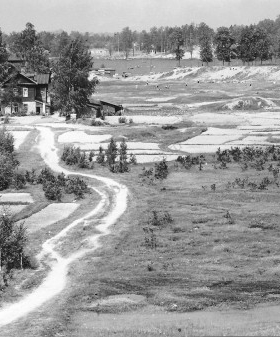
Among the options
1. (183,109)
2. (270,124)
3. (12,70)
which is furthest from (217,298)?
(183,109)

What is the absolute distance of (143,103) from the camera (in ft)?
393

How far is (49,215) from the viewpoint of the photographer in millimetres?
38875

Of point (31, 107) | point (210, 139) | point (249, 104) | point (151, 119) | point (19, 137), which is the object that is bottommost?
point (210, 139)

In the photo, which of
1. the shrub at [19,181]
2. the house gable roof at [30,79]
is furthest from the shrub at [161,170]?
the house gable roof at [30,79]

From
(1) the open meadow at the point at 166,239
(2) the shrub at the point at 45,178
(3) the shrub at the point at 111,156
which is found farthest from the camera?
(3) the shrub at the point at 111,156

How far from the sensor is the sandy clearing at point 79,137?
6931cm

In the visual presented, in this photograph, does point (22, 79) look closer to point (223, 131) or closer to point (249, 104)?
point (223, 131)

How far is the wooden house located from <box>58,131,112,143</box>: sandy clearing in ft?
69.3

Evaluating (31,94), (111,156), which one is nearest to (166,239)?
(111,156)

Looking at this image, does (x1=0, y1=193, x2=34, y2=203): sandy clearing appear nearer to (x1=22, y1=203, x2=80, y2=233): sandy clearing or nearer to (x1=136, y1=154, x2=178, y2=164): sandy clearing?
(x1=22, y1=203, x2=80, y2=233): sandy clearing

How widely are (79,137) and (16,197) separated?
28.3 m

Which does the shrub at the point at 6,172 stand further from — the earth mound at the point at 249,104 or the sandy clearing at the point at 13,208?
the earth mound at the point at 249,104

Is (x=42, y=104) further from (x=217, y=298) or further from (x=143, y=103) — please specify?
(x=217, y=298)

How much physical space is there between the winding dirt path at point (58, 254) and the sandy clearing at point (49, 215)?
1346 millimetres
